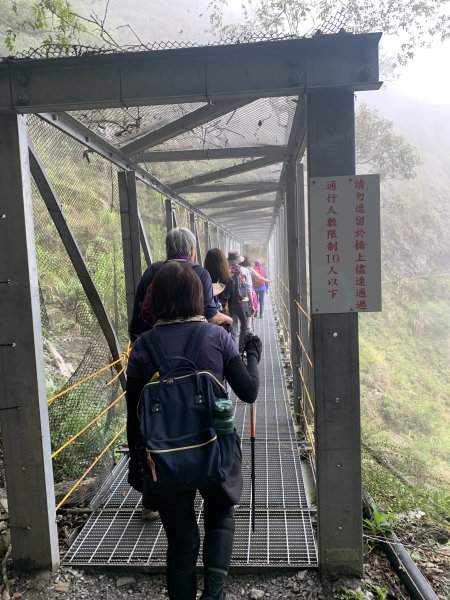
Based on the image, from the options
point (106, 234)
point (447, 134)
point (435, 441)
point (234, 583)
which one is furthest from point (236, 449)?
point (447, 134)

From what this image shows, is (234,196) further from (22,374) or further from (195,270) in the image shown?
(22,374)

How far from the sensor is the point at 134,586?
2361 mm

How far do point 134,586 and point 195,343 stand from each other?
1470 mm

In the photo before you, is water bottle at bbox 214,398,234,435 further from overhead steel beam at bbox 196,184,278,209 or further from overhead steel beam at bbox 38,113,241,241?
overhead steel beam at bbox 196,184,278,209

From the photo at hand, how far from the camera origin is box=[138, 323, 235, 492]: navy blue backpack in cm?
166

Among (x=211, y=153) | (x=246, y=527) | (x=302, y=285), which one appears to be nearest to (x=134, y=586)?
(x=246, y=527)

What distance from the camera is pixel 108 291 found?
20.7 ft

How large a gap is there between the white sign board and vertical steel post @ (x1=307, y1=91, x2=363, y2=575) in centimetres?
8

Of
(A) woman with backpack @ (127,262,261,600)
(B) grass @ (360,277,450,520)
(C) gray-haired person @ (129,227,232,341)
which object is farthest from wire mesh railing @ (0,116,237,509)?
(B) grass @ (360,277,450,520)

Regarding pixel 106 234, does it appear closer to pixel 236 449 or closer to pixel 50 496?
pixel 50 496

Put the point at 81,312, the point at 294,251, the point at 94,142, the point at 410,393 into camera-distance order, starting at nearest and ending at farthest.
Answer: the point at 94,142, the point at 294,251, the point at 81,312, the point at 410,393

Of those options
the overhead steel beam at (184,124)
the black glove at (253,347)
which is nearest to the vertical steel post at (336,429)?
the black glove at (253,347)

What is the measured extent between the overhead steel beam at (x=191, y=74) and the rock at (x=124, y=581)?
2433 mm

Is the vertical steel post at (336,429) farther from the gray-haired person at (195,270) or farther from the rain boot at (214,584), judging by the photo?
the rain boot at (214,584)
